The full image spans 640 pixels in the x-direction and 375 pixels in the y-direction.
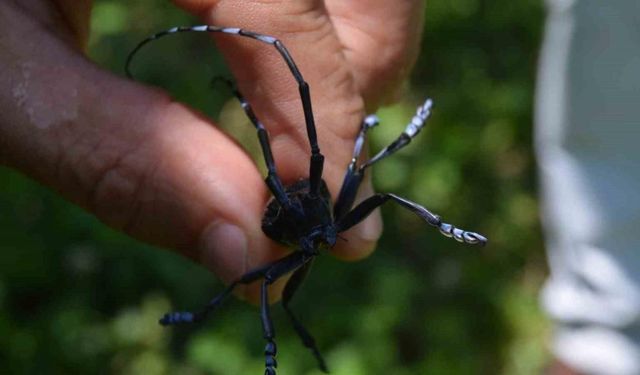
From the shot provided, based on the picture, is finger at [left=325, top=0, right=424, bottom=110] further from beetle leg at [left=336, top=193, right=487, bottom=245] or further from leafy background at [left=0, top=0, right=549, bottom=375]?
leafy background at [left=0, top=0, right=549, bottom=375]

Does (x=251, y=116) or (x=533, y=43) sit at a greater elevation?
(x=251, y=116)

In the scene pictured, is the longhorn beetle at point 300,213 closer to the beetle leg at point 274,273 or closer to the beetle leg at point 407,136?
the beetle leg at point 274,273

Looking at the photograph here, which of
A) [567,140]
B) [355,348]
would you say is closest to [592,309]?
[567,140]

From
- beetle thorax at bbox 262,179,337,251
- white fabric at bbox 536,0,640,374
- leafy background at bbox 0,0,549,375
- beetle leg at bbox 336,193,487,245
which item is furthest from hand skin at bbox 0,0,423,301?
leafy background at bbox 0,0,549,375

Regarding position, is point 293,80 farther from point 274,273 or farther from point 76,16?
point 76,16

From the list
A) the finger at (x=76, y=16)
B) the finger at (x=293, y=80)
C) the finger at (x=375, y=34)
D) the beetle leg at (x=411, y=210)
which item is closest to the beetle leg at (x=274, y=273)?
the beetle leg at (x=411, y=210)

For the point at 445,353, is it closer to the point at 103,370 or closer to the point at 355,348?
the point at 355,348
